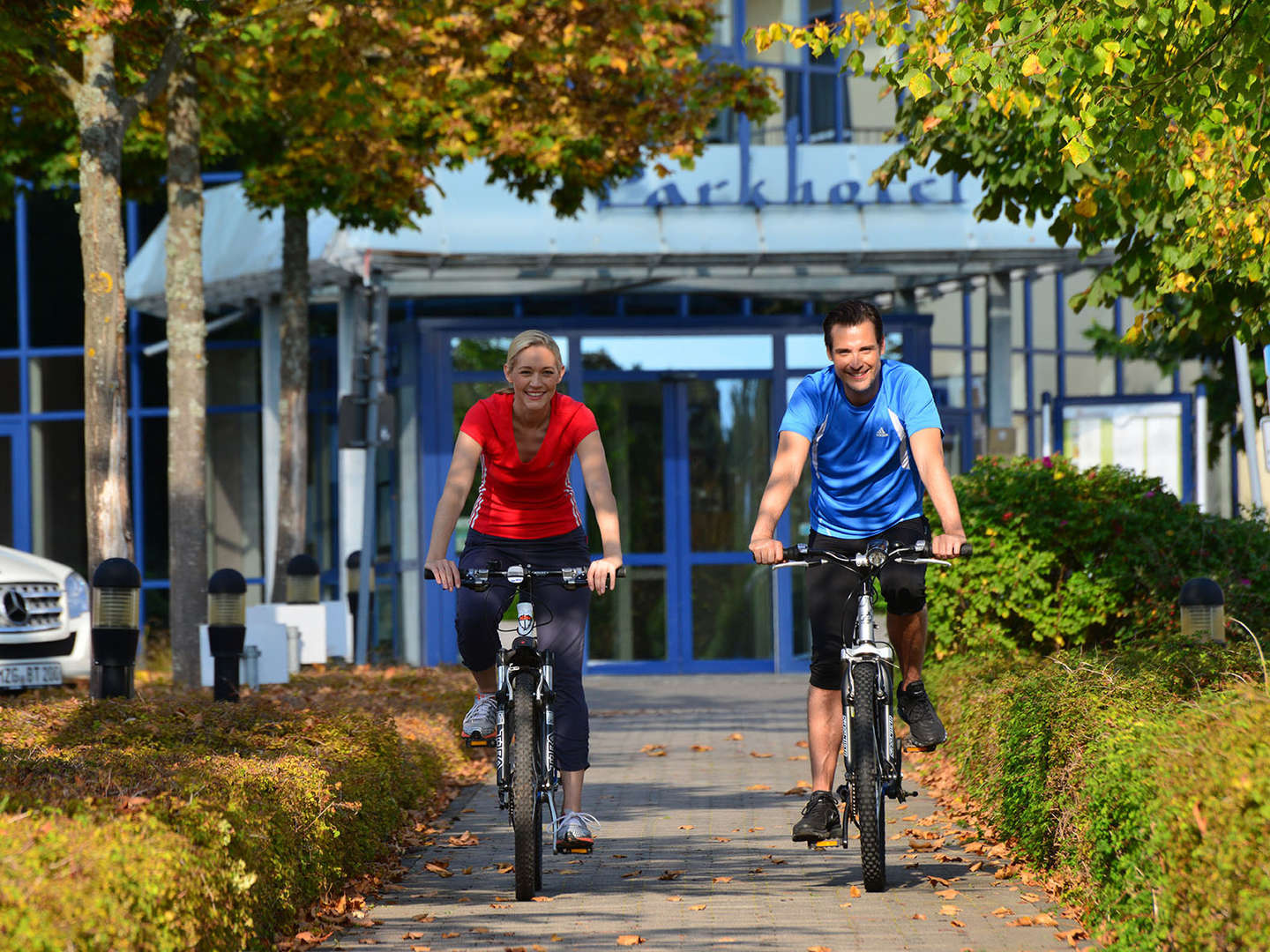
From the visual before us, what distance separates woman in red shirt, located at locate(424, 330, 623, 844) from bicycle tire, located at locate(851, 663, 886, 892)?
924 millimetres

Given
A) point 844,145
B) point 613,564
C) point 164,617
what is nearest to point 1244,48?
point 613,564

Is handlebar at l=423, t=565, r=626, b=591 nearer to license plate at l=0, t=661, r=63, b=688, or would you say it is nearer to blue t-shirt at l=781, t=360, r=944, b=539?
blue t-shirt at l=781, t=360, r=944, b=539

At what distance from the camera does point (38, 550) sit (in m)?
21.5

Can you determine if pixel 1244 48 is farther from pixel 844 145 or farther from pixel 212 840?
pixel 844 145

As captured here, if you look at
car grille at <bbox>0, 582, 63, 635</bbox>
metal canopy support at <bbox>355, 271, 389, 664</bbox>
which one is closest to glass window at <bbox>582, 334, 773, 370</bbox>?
metal canopy support at <bbox>355, 271, 389, 664</bbox>

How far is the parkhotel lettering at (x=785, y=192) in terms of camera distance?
56.5 feet

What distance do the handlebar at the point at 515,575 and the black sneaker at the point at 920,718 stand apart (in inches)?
41.7

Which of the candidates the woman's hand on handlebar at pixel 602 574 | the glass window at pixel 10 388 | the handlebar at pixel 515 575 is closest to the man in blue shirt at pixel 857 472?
the woman's hand on handlebar at pixel 602 574

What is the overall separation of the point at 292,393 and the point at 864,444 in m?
9.54

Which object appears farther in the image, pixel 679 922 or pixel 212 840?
pixel 679 922

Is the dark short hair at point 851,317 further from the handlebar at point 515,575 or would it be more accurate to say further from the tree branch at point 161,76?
the tree branch at point 161,76

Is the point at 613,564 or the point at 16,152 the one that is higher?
the point at 16,152

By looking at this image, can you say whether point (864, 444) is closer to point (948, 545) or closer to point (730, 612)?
point (948, 545)

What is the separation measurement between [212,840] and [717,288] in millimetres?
14504
